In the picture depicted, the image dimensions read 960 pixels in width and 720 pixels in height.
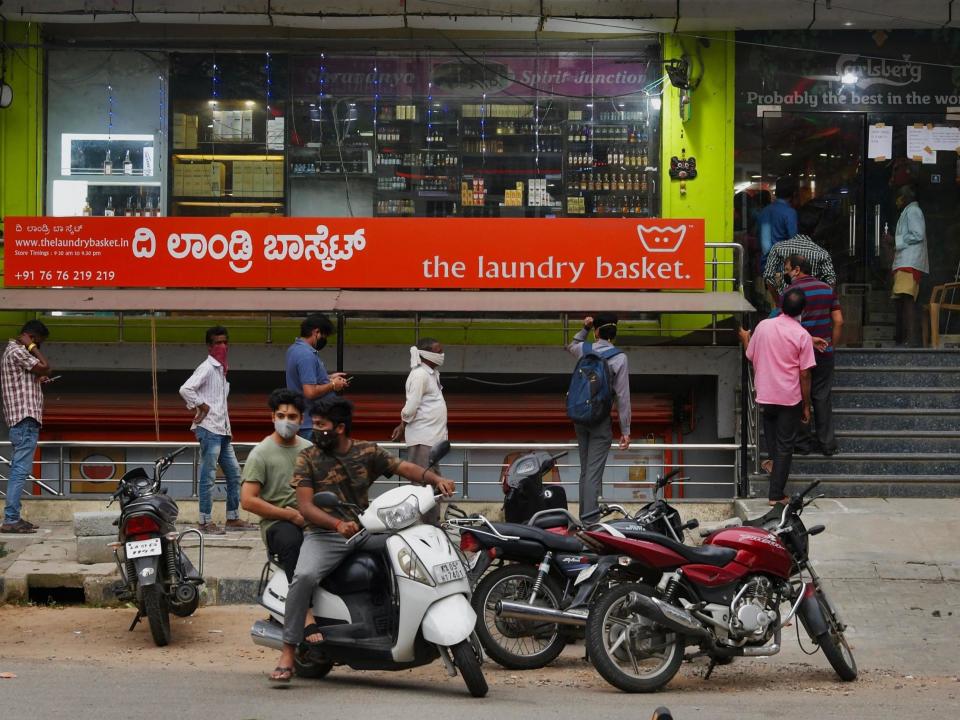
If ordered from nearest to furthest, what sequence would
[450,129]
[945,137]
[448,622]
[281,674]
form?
[448,622]
[281,674]
[450,129]
[945,137]

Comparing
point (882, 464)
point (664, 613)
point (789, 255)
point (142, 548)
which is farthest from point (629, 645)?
point (789, 255)

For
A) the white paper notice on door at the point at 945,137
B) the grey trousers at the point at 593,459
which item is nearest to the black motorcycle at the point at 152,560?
the grey trousers at the point at 593,459

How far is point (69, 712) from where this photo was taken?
6.46 meters

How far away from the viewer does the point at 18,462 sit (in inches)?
447

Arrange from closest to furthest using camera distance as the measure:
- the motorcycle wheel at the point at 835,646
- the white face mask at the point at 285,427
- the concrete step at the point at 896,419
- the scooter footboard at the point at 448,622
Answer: the scooter footboard at the point at 448,622 → the motorcycle wheel at the point at 835,646 → the white face mask at the point at 285,427 → the concrete step at the point at 896,419

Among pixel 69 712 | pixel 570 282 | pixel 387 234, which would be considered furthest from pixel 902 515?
pixel 69 712

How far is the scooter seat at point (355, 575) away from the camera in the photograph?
23.2ft

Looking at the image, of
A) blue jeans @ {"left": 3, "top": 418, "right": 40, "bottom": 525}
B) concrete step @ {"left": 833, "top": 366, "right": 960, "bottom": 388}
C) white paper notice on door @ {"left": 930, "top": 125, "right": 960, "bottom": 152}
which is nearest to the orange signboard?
concrete step @ {"left": 833, "top": 366, "right": 960, "bottom": 388}

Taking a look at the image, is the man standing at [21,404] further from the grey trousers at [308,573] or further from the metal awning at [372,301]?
the grey trousers at [308,573]

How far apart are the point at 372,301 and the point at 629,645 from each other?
21.5 ft

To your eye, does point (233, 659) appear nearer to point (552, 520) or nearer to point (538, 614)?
point (538, 614)

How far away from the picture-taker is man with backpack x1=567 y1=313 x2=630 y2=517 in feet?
34.7

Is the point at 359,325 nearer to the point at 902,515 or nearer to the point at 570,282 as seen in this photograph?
the point at 570,282

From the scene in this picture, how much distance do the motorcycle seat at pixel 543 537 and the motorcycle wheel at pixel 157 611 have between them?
2268 millimetres
